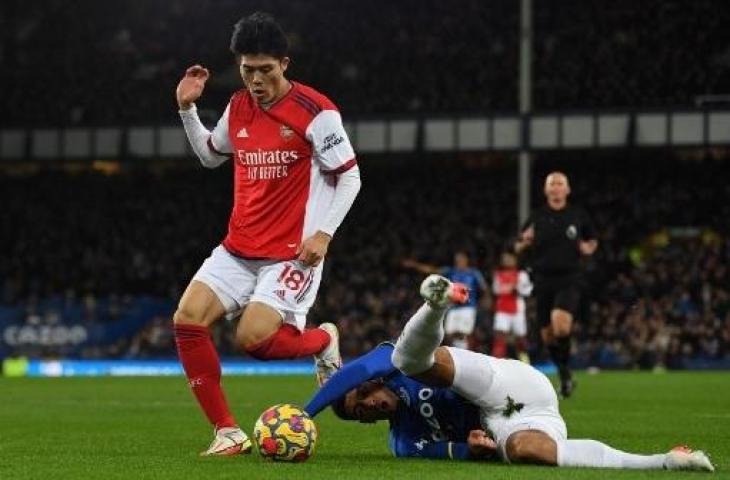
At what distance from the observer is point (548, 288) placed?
49.8 ft

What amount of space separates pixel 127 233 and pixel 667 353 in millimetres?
18451

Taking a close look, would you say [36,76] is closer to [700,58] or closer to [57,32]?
[57,32]

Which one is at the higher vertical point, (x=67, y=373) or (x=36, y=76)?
(x=36, y=76)

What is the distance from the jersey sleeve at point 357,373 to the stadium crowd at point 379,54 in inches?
1278

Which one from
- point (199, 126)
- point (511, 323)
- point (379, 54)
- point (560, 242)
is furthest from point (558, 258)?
point (379, 54)

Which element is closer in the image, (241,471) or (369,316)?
(241,471)

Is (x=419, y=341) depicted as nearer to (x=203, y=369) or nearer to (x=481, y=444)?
(x=481, y=444)

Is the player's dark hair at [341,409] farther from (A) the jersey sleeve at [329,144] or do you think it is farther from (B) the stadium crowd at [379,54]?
(B) the stadium crowd at [379,54]

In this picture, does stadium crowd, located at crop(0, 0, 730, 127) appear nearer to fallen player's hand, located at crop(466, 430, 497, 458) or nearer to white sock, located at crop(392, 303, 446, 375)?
fallen player's hand, located at crop(466, 430, 497, 458)

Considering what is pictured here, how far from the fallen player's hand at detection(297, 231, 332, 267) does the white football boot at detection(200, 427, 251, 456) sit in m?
1.02

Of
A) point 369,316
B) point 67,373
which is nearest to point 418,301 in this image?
point 369,316

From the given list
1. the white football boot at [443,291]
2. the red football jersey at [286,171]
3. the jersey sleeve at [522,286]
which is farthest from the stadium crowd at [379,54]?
the white football boot at [443,291]

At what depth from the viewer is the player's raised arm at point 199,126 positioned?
8.48m

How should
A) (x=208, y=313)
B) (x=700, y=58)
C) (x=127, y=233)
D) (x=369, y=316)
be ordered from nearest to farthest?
(x=208, y=313) → (x=369, y=316) → (x=700, y=58) → (x=127, y=233)
